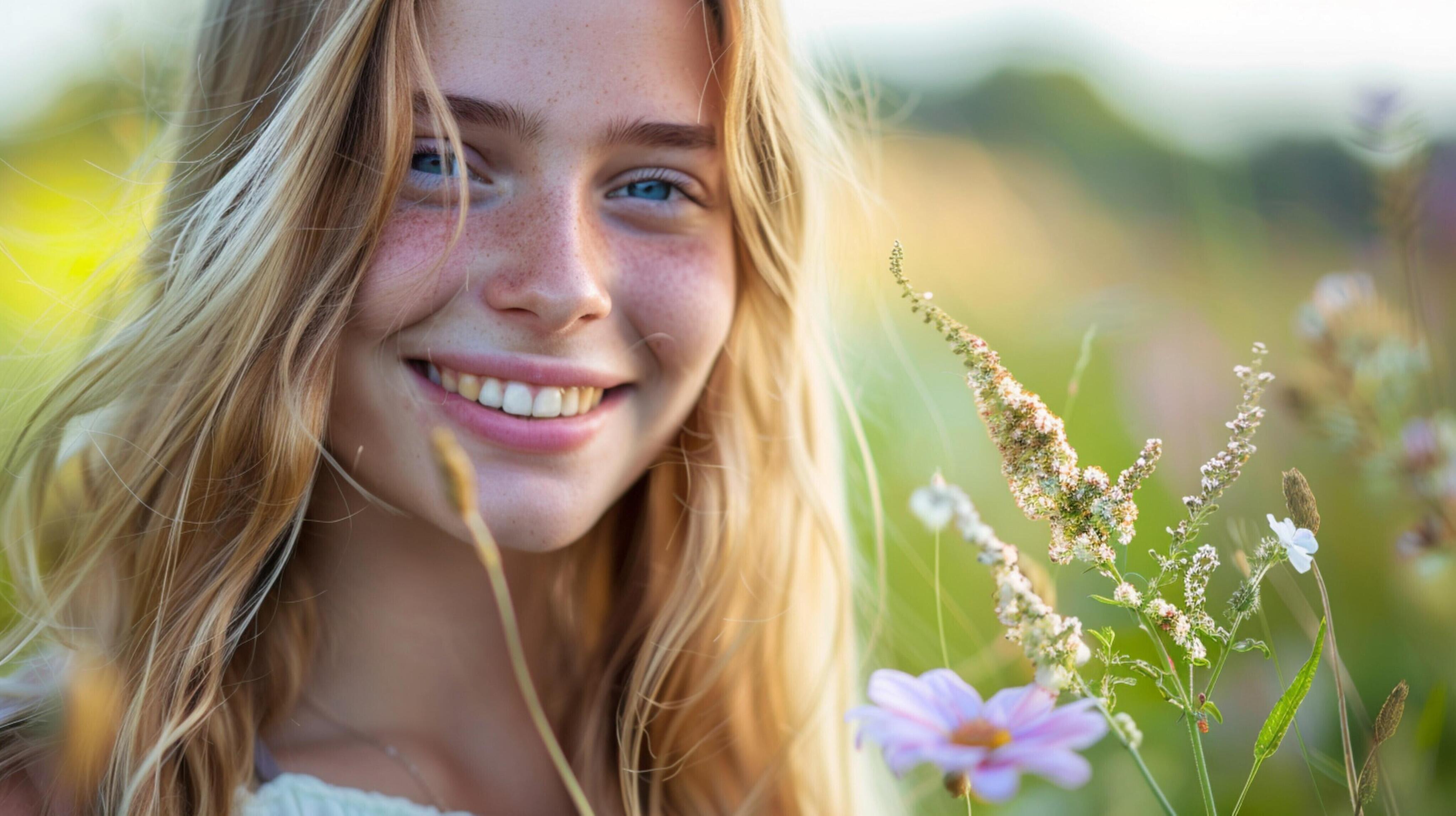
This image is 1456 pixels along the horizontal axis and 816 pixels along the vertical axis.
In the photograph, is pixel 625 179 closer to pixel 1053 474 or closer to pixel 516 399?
pixel 516 399

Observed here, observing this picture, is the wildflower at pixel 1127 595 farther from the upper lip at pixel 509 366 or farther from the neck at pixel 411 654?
the neck at pixel 411 654

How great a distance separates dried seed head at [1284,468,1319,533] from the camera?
455 millimetres

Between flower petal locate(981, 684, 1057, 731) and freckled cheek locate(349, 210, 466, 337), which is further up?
freckled cheek locate(349, 210, 466, 337)

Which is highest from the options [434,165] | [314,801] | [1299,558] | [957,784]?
[434,165]

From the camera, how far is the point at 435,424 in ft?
2.93

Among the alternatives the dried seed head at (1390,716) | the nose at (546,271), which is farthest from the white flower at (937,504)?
the nose at (546,271)

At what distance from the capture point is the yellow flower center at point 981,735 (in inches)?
15.9

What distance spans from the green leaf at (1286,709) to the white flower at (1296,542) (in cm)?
3

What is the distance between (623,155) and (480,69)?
0.47 feet

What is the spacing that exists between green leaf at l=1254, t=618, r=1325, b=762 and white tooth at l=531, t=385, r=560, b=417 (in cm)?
63

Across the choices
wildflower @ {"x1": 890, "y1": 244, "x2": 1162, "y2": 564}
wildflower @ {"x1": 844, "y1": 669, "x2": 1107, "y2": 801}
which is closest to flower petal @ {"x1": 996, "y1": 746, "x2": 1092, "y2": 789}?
wildflower @ {"x1": 844, "y1": 669, "x2": 1107, "y2": 801}

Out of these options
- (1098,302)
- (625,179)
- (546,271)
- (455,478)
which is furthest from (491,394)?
(1098,302)

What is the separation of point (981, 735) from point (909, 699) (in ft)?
0.11

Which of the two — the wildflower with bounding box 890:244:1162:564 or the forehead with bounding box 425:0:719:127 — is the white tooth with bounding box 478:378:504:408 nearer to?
the forehead with bounding box 425:0:719:127
